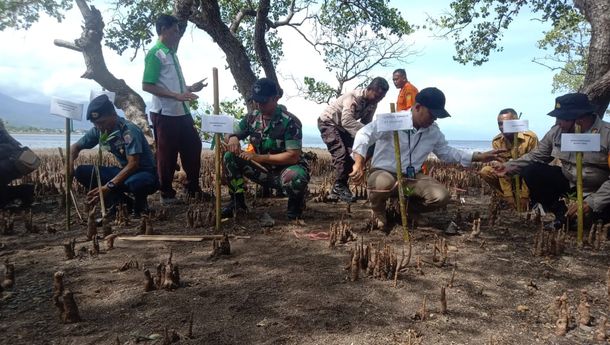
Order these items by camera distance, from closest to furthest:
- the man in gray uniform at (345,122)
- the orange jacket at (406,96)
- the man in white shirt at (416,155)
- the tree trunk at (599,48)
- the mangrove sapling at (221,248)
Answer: the mangrove sapling at (221,248), the man in white shirt at (416,155), the man in gray uniform at (345,122), the tree trunk at (599,48), the orange jacket at (406,96)

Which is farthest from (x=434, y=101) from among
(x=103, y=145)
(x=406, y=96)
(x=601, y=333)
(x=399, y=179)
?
(x=406, y=96)

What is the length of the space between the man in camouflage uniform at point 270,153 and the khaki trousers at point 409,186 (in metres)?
0.71

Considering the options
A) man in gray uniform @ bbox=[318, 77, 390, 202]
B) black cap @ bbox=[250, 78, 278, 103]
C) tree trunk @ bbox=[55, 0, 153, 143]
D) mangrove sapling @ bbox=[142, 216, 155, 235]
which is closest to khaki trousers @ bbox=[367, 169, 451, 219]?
black cap @ bbox=[250, 78, 278, 103]

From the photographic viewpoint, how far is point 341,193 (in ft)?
17.9

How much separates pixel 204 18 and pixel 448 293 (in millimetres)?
7950

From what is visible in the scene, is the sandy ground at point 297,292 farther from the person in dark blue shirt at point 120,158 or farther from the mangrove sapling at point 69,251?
the person in dark blue shirt at point 120,158

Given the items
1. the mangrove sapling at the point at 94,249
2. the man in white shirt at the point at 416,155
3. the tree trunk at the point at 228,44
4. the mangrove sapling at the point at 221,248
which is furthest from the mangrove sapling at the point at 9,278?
the tree trunk at the point at 228,44

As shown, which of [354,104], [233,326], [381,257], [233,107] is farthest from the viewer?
[233,107]

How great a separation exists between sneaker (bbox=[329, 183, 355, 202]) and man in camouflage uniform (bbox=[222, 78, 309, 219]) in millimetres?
1235

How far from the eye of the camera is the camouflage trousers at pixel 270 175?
13.1ft

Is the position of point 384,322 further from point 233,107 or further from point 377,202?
point 233,107

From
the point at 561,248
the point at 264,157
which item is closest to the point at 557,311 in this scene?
the point at 561,248

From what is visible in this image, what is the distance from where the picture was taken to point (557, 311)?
219 centimetres

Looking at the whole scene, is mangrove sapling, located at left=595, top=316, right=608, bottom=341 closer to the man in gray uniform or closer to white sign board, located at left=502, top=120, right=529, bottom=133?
white sign board, located at left=502, top=120, right=529, bottom=133
